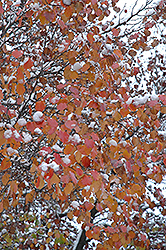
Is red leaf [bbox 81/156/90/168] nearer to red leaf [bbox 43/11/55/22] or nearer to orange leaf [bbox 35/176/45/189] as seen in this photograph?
orange leaf [bbox 35/176/45/189]

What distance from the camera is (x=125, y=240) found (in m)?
1.81

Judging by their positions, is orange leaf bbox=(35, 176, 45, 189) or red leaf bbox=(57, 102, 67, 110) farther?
red leaf bbox=(57, 102, 67, 110)

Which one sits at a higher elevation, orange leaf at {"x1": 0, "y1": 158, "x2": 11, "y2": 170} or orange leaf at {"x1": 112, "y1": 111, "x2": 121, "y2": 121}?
orange leaf at {"x1": 112, "y1": 111, "x2": 121, "y2": 121}

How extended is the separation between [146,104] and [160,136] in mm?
629

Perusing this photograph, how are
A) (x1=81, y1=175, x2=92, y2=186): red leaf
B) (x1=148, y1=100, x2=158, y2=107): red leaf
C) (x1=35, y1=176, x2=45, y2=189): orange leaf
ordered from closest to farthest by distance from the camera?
(x1=35, y1=176, x2=45, y2=189): orange leaf < (x1=81, y1=175, x2=92, y2=186): red leaf < (x1=148, y1=100, x2=158, y2=107): red leaf

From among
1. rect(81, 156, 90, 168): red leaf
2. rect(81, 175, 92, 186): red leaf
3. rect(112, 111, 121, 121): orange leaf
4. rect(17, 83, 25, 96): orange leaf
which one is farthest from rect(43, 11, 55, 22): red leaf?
rect(81, 175, 92, 186): red leaf

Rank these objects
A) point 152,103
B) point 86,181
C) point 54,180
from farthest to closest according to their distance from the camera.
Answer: point 152,103 → point 86,181 → point 54,180

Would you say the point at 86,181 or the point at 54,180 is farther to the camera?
the point at 86,181

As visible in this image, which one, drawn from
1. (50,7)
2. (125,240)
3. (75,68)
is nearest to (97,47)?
(75,68)

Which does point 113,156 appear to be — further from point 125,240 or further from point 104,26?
point 104,26

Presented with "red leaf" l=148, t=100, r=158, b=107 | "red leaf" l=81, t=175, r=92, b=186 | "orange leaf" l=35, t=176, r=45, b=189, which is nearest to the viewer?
"orange leaf" l=35, t=176, r=45, b=189

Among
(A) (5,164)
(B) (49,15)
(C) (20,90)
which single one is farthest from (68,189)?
(B) (49,15)

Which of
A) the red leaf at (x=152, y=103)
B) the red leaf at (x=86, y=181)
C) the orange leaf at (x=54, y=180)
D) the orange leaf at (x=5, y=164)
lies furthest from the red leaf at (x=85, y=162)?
the red leaf at (x=152, y=103)

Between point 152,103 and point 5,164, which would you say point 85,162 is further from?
point 152,103
